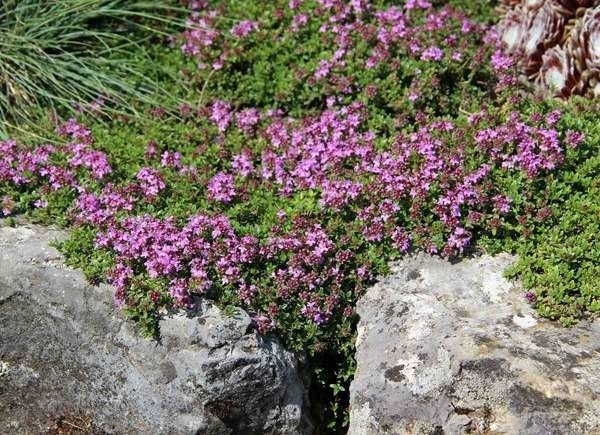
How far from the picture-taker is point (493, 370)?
3.96 meters

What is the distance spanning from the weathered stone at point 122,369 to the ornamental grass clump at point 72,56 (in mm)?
2029

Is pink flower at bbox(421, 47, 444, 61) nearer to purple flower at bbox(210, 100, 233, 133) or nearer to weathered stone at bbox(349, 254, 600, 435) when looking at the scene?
purple flower at bbox(210, 100, 233, 133)

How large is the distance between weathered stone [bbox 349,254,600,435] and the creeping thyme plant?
145mm

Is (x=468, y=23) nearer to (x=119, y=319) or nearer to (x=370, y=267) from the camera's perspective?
(x=370, y=267)

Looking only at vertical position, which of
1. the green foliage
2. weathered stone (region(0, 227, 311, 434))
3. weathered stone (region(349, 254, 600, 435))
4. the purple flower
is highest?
the green foliage

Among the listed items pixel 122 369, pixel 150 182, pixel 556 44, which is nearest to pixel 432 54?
pixel 556 44

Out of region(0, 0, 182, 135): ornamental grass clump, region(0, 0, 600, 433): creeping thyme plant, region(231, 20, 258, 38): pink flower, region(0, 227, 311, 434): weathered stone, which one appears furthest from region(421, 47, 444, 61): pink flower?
region(0, 227, 311, 434): weathered stone

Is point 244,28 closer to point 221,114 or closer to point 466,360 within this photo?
point 221,114

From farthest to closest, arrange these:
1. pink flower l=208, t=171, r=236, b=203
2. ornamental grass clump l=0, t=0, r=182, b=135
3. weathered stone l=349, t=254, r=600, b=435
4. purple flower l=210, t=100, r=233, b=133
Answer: ornamental grass clump l=0, t=0, r=182, b=135
purple flower l=210, t=100, r=233, b=133
pink flower l=208, t=171, r=236, b=203
weathered stone l=349, t=254, r=600, b=435

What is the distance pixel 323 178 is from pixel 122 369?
6.11 feet

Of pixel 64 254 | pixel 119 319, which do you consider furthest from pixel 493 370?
pixel 64 254

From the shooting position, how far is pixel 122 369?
431cm

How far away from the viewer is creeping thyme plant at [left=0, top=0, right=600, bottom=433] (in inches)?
179

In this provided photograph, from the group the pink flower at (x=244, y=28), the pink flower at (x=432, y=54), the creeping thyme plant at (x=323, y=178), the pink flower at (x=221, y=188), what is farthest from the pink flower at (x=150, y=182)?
the pink flower at (x=432, y=54)
